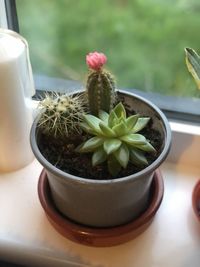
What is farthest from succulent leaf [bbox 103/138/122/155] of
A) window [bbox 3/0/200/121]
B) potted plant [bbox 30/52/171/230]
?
window [bbox 3/0/200/121]

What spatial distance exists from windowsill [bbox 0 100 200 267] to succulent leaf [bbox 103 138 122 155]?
16 centimetres

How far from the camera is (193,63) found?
2.16 feet

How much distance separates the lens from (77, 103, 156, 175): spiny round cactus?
2.09 ft

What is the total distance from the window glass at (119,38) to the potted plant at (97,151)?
0.19 m

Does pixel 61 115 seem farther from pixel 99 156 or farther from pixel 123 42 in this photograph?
pixel 123 42

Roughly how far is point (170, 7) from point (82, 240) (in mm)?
409

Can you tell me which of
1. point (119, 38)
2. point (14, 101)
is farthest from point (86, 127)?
point (119, 38)

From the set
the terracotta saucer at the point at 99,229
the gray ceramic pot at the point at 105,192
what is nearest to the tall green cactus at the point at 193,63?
the gray ceramic pot at the point at 105,192

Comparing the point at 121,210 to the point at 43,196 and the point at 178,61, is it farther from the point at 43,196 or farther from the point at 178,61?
the point at 178,61

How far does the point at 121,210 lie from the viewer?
0.68 metres

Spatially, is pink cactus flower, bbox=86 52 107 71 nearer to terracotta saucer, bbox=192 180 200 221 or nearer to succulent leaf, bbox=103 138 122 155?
succulent leaf, bbox=103 138 122 155

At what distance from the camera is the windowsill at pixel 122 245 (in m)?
0.70

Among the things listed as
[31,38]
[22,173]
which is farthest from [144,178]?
[31,38]

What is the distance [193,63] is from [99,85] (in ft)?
0.42
